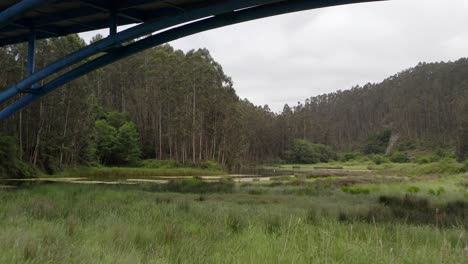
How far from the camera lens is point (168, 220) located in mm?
6734

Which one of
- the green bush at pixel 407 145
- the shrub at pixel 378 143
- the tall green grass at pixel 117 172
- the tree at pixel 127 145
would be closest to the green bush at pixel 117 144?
the tree at pixel 127 145

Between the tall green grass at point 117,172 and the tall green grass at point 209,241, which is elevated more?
the tall green grass at point 209,241

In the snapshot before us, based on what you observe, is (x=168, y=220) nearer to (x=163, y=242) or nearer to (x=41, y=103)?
(x=163, y=242)

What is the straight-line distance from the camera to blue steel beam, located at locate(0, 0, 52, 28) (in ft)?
35.8

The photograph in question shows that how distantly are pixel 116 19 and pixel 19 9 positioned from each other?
2.64 m

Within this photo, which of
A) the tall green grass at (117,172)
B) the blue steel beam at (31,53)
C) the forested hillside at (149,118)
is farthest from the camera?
the forested hillside at (149,118)

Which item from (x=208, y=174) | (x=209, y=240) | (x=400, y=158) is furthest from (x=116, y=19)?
(x=400, y=158)

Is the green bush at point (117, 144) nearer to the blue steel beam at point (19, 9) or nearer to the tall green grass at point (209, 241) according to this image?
the blue steel beam at point (19, 9)

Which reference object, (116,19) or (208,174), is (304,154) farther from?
(116,19)

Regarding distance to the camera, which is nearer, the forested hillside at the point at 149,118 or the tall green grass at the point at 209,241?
the tall green grass at the point at 209,241

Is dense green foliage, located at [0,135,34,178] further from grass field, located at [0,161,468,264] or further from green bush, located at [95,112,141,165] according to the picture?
grass field, located at [0,161,468,264]

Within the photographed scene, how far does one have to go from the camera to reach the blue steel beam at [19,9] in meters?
10.9

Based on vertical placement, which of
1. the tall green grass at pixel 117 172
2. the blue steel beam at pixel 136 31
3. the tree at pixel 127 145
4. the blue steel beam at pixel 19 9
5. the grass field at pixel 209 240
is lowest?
the tall green grass at pixel 117 172

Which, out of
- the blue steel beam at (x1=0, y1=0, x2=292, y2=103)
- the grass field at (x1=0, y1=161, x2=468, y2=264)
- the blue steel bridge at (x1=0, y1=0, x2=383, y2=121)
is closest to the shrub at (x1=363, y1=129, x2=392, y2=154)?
the blue steel bridge at (x1=0, y1=0, x2=383, y2=121)
